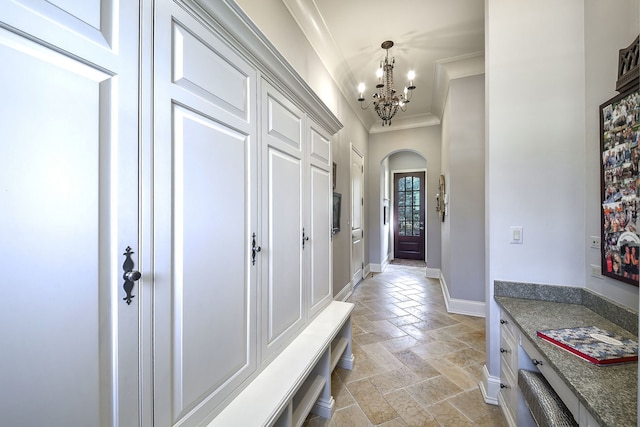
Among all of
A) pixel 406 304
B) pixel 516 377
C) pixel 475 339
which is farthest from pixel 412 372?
pixel 406 304

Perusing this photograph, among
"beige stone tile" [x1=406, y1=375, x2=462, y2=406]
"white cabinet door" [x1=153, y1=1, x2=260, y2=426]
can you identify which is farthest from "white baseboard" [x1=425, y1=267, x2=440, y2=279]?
"white cabinet door" [x1=153, y1=1, x2=260, y2=426]

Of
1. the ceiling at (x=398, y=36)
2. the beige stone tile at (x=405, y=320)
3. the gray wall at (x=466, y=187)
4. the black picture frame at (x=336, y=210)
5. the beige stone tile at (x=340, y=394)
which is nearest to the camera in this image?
A: the beige stone tile at (x=340, y=394)

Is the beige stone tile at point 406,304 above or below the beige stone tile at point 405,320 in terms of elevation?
above

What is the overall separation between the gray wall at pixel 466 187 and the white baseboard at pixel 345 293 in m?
1.50

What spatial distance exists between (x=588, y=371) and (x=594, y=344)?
25 cm

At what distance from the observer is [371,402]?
1.92 meters

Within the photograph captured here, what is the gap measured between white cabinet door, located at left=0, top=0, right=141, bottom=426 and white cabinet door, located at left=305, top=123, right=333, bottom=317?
51.4 inches

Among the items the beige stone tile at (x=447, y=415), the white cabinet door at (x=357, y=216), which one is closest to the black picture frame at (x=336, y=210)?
the white cabinet door at (x=357, y=216)

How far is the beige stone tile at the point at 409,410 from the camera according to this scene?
5.65 ft

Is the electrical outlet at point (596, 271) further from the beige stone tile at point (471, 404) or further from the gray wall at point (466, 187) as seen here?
the gray wall at point (466, 187)

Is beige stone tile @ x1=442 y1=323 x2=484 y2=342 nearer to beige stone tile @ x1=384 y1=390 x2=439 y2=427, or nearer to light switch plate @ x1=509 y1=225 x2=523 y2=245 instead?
beige stone tile @ x1=384 y1=390 x2=439 y2=427

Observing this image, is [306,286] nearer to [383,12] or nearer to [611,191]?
[611,191]

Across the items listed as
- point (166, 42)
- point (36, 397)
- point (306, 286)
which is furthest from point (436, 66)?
point (36, 397)

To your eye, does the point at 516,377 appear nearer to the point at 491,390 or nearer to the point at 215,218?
the point at 491,390
